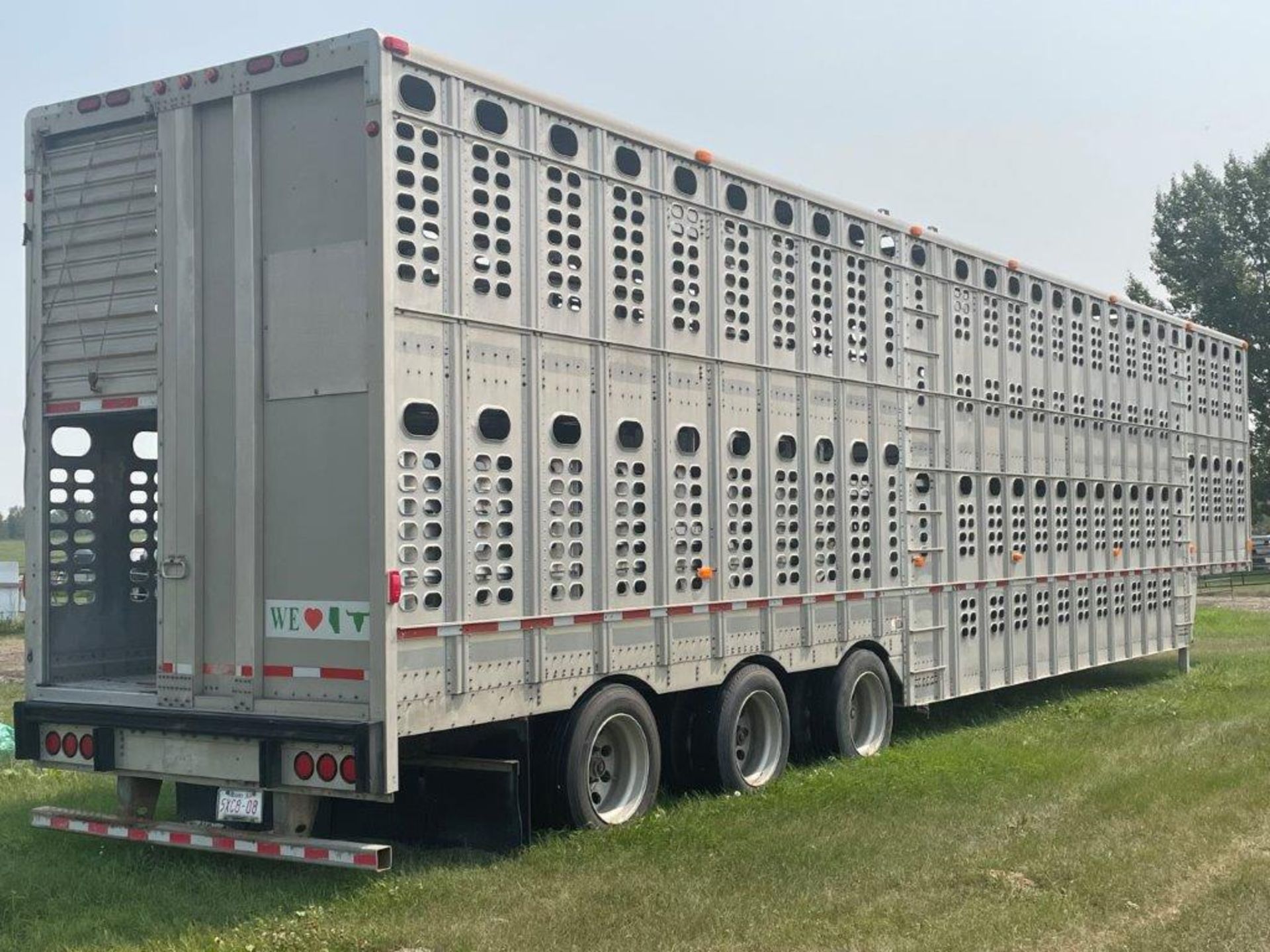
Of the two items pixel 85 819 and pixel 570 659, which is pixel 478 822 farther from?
pixel 85 819

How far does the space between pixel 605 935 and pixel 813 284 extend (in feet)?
19.5

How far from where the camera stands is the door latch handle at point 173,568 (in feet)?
26.4

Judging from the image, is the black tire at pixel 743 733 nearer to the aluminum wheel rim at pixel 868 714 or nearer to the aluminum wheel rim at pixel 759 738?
the aluminum wheel rim at pixel 759 738

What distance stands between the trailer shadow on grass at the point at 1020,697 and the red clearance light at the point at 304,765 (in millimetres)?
6837

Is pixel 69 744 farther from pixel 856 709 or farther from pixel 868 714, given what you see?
pixel 868 714

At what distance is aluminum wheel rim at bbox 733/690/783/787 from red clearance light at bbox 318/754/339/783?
3.76 metres

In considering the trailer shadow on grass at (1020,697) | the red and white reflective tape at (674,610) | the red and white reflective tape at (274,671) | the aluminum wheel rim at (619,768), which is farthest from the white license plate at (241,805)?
the trailer shadow on grass at (1020,697)

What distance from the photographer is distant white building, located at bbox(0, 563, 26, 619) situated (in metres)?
31.2

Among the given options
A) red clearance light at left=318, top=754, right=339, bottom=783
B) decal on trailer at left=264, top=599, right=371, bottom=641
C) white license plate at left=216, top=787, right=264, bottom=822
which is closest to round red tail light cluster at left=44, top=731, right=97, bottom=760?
white license plate at left=216, top=787, right=264, bottom=822

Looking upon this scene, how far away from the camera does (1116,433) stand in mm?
Answer: 16266

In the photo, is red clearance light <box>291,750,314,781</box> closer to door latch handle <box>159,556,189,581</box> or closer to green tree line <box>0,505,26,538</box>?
door latch handle <box>159,556,189,581</box>

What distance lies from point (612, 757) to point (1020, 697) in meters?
7.99

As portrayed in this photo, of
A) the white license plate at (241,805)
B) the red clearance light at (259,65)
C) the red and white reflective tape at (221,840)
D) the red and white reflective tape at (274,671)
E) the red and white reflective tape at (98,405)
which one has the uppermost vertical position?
the red clearance light at (259,65)

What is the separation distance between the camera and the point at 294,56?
310 inches
